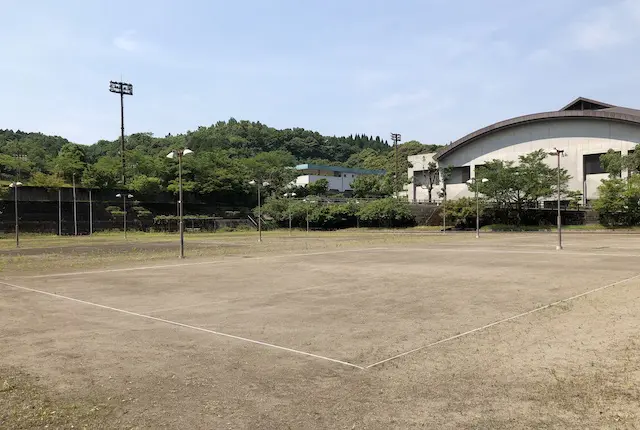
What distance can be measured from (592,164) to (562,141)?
19.7 feet

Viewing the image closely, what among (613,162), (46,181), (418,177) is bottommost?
(46,181)

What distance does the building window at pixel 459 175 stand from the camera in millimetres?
95456

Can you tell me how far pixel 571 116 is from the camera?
79438 mm

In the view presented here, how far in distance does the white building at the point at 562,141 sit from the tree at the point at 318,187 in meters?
21.8

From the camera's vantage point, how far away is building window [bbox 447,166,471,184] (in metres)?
95.5

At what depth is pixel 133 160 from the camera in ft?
293

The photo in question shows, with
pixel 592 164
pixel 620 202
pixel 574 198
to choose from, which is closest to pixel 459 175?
pixel 592 164

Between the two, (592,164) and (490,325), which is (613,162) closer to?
(592,164)

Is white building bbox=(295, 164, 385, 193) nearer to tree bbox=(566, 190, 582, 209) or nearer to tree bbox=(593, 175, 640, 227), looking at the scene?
tree bbox=(566, 190, 582, 209)

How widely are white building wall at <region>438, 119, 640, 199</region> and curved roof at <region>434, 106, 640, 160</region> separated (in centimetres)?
96

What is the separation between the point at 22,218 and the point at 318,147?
119 meters

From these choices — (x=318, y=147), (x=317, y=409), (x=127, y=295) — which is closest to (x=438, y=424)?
(x=317, y=409)

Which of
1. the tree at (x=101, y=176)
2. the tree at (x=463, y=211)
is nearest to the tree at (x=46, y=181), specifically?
the tree at (x=101, y=176)

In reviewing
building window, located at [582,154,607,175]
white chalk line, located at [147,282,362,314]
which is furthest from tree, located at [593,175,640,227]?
white chalk line, located at [147,282,362,314]
